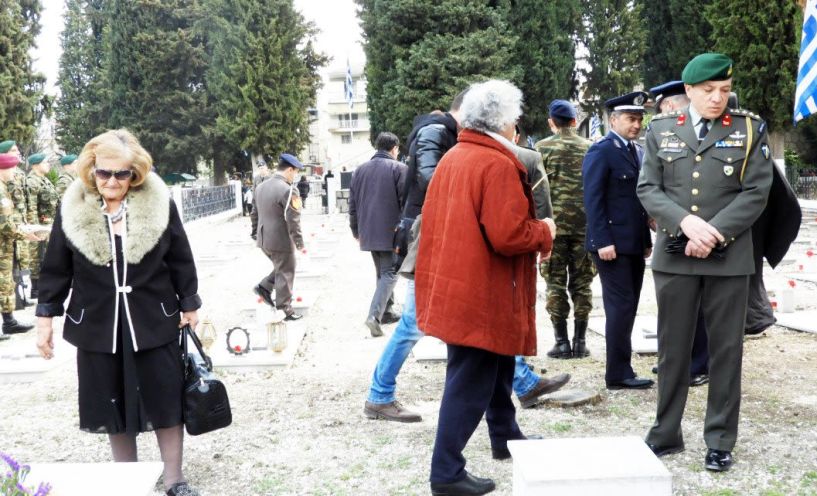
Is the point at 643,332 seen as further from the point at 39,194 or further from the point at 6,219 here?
the point at 39,194

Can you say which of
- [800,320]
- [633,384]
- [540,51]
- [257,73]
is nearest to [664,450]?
[633,384]

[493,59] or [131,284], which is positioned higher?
[493,59]

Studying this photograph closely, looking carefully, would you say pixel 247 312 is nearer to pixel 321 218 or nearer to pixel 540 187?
pixel 540 187

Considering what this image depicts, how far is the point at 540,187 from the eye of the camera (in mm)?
5090

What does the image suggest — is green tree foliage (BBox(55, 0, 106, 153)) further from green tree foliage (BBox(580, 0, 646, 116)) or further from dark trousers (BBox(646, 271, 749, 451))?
dark trousers (BBox(646, 271, 749, 451))

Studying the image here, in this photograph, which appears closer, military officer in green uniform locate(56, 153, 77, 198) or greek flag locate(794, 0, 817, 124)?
greek flag locate(794, 0, 817, 124)

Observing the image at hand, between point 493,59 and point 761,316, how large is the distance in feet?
86.0

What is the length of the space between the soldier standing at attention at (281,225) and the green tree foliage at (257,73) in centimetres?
2933

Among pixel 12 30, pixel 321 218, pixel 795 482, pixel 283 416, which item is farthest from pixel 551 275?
pixel 12 30

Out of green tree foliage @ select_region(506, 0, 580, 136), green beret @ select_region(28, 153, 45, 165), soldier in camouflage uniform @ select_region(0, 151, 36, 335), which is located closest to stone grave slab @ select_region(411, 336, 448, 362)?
soldier in camouflage uniform @ select_region(0, 151, 36, 335)

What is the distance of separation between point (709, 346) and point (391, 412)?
199 centimetres

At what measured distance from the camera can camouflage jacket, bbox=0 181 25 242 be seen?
27.1 feet

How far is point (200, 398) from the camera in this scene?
12.4ft

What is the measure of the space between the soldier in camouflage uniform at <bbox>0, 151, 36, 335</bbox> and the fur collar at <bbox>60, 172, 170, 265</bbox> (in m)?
5.14
